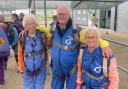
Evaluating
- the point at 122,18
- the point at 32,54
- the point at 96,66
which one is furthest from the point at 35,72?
the point at 122,18

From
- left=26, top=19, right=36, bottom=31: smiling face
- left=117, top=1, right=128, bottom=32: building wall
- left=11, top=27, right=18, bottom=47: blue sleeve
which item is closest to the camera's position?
left=26, top=19, right=36, bottom=31: smiling face

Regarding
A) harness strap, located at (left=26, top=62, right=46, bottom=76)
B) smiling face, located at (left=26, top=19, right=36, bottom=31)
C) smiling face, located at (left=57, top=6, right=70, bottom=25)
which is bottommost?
harness strap, located at (left=26, top=62, right=46, bottom=76)

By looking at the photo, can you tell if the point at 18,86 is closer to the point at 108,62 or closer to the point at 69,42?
the point at 69,42

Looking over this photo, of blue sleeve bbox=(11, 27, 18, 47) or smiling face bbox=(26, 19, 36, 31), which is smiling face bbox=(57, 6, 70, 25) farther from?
blue sleeve bbox=(11, 27, 18, 47)

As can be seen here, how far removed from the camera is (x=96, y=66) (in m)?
3.83

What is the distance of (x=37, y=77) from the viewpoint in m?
4.87

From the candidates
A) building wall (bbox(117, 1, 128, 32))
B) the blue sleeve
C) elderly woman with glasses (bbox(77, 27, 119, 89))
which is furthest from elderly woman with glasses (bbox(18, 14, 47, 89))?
building wall (bbox(117, 1, 128, 32))

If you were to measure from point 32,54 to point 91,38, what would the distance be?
1.22 meters

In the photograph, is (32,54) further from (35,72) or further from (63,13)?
(63,13)

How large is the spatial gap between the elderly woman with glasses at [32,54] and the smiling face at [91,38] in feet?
3.35

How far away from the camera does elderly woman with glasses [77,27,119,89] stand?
3.77 m

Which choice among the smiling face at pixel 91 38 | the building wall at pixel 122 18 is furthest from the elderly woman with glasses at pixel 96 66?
the building wall at pixel 122 18

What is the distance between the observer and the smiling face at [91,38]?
380 centimetres

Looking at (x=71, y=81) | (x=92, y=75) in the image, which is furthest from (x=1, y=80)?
(x=92, y=75)
